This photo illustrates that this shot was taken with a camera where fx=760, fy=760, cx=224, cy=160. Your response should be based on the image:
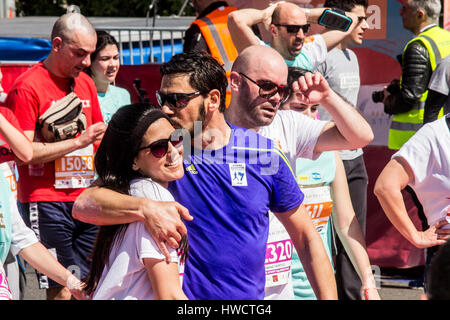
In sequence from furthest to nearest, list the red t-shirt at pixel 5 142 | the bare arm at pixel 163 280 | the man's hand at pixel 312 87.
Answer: the red t-shirt at pixel 5 142, the man's hand at pixel 312 87, the bare arm at pixel 163 280

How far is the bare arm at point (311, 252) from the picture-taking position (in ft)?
9.57

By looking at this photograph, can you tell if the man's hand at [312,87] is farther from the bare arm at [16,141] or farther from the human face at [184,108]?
Answer: the bare arm at [16,141]

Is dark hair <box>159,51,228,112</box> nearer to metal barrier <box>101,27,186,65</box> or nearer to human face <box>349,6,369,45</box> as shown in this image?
human face <box>349,6,369,45</box>

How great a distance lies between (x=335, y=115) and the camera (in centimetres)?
322

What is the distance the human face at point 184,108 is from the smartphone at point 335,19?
1772 millimetres

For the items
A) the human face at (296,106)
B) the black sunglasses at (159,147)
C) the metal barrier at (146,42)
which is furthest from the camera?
the metal barrier at (146,42)

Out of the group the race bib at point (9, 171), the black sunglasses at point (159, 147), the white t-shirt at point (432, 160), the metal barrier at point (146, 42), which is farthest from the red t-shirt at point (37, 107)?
A: the metal barrier at point (146, 42)

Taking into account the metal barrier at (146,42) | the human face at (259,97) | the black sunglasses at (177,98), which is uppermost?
the black sunglasses at (177,98)

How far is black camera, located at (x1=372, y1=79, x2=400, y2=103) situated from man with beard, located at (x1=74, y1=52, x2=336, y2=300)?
9.68 ft

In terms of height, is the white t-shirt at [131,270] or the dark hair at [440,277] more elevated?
the dark hair at [440,277]

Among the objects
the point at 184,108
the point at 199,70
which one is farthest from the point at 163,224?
the point at 199,70

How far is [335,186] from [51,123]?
5.75 feet

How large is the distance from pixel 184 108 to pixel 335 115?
0.68 metres

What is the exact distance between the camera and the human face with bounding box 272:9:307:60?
4.52 metres
